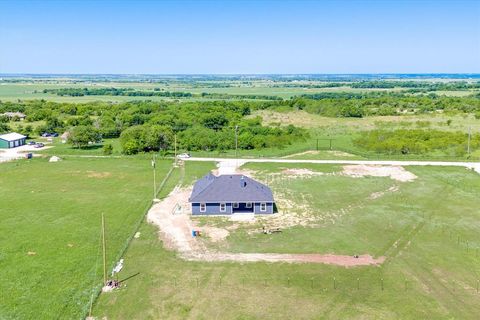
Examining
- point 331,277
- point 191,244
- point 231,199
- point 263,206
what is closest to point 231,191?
point 231,199

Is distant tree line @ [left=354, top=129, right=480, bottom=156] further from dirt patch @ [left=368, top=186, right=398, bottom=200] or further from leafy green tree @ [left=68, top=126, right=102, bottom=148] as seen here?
leafy green tree @ [left=68, top=126, right=102, bottom=148]

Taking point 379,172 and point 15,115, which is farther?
point 15,115

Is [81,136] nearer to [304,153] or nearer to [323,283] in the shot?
[304,153]

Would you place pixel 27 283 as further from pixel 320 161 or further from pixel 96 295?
pixel 320 161

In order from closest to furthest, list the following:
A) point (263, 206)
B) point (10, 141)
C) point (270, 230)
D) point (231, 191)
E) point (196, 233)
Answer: point (196, 233) → point (270, 230) → point (263, 206) → point (231, 191) → point (10, 141)

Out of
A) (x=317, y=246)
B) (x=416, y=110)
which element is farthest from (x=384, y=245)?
(x=416, y=110)

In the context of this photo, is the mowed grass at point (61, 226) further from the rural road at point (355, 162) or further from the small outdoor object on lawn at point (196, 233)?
the rural road at point (355, 162)

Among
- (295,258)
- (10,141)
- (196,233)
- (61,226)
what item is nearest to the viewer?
(295,258)
